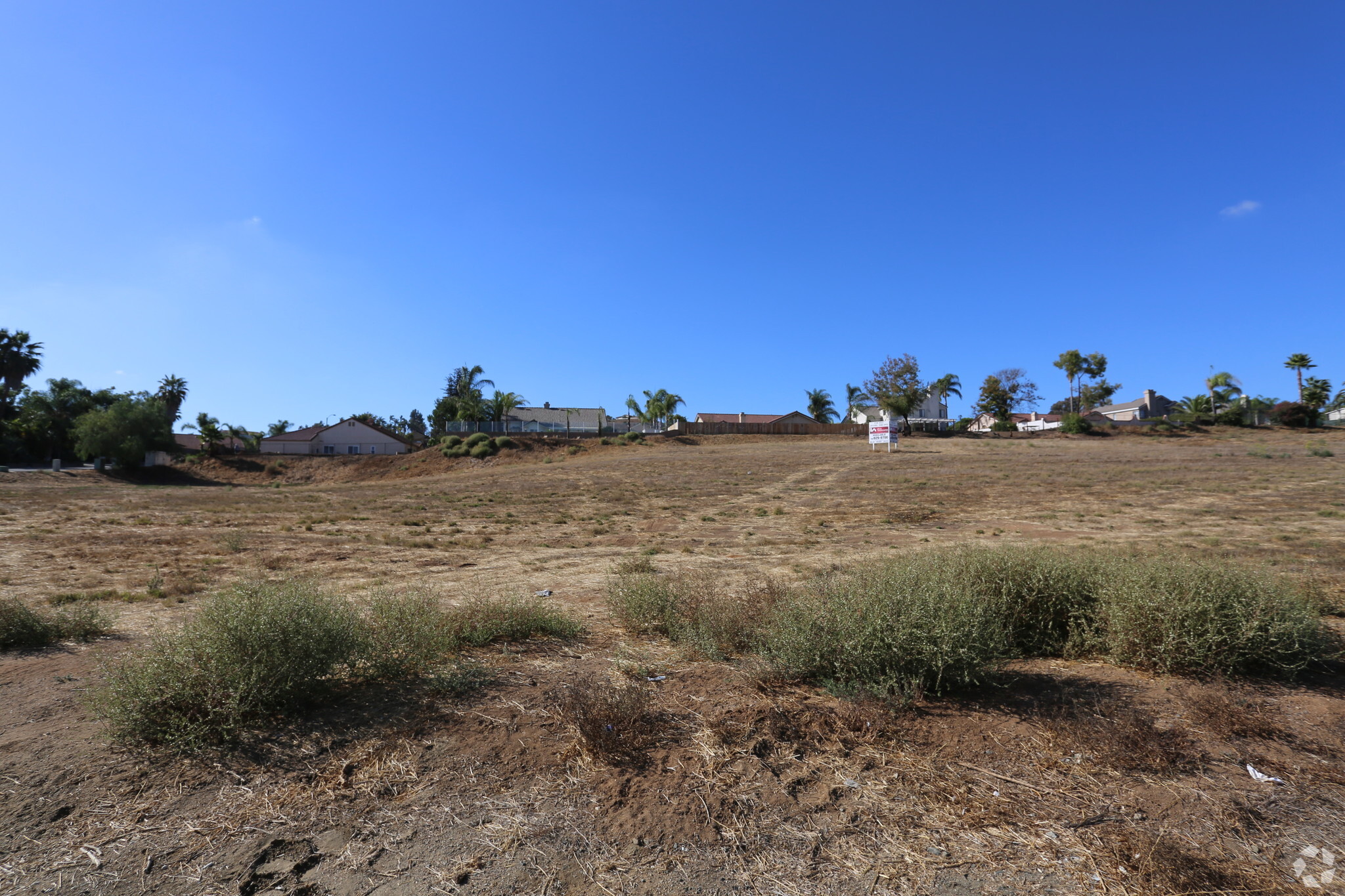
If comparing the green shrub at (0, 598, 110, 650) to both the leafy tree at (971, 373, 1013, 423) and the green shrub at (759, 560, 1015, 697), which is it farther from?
the leafy tree at (971, 373, 1013, 423)

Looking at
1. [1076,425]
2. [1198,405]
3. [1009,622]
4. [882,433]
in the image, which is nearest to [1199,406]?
[1198,405]

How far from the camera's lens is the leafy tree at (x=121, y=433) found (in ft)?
158

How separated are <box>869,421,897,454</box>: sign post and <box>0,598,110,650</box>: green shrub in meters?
48.3

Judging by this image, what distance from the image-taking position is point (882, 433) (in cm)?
5056

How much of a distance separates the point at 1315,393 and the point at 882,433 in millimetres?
56360

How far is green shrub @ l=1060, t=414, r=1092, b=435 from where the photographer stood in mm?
62781

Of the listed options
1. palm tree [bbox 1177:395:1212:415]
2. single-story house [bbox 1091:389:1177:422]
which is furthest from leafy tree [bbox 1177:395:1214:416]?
single-story house [bbox 1091:389:1177:422]

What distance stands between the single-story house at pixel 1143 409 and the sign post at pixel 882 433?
189 ft

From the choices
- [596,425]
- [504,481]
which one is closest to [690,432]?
[596,425]

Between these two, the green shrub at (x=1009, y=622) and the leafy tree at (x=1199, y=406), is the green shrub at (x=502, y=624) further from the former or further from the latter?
the leafy tree at (x=1199, y=406)

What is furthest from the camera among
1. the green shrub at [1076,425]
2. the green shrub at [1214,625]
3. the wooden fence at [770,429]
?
the wooden fence at [770,429]

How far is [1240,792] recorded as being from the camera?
3.46 meters

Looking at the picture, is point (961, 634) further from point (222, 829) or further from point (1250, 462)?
point (1250, 462)

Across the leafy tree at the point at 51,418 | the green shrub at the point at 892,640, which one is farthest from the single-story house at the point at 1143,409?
the leafy tree at the point at 51,418
